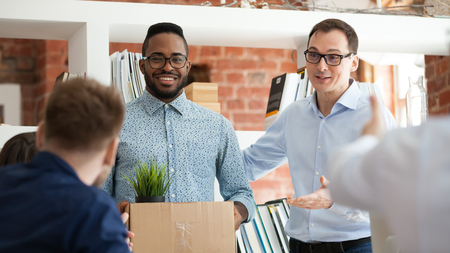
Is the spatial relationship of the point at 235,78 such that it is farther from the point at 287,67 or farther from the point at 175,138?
the point at 175,138

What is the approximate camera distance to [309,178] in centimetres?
182

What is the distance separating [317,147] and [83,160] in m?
1.12

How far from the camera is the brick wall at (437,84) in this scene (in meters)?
2.61

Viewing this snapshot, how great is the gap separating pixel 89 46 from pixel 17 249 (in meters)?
1.39

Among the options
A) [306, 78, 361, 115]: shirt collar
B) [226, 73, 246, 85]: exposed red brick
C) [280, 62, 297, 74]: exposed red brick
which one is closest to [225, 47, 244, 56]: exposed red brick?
[226, 73, 246, 85]: exposed red brick

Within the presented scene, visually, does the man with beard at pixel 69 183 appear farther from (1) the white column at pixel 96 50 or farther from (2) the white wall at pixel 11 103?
(2) the white wall at pixel 11 103

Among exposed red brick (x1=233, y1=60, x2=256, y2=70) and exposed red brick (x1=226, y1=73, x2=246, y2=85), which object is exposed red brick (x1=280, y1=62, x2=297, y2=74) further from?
exposed red brick (x1=226, y1=73, x2=246, y2=85)

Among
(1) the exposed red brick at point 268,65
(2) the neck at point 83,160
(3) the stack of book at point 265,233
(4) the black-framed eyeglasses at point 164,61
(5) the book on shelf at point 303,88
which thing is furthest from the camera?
(1) the exposed red brick at point 268,65

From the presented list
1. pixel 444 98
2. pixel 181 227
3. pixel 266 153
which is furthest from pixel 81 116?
pixel 444 98

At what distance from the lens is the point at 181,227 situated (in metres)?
Result: 1.34

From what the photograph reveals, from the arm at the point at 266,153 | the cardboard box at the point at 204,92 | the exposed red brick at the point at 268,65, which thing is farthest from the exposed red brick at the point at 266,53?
the arm at the point at 266,153

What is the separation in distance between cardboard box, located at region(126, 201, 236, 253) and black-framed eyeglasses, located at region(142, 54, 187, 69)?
0.56 m

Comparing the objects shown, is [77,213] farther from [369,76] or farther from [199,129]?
[369,76]

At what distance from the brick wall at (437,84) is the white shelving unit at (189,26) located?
211mm
